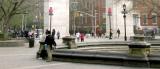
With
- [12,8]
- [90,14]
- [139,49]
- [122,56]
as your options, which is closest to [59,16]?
[12,8]

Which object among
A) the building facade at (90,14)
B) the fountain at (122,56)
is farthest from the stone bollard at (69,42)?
the building facade at (90,14)

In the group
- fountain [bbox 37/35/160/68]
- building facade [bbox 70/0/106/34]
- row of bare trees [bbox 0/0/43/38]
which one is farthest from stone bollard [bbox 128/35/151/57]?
building facade [bbox 70/0/106/34]

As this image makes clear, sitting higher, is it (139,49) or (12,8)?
(12,8)

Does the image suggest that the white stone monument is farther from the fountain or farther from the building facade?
the building facade

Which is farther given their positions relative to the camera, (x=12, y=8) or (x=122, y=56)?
(x=12, y=8)

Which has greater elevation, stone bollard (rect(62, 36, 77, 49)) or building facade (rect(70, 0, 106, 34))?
building facade (rect(70, 0, 106, 34))

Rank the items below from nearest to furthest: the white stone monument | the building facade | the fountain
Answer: the fountain < the white stone monument < the building facade

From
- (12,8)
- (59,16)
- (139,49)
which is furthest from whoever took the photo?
(59,16)

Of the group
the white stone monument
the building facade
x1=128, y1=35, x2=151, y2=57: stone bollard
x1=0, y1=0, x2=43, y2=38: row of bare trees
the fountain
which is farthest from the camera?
the building facade

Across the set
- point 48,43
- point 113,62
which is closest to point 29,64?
point 48,43

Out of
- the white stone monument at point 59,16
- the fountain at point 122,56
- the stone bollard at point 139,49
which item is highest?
the white stone monument at point 59,16

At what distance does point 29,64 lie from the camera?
2228cm

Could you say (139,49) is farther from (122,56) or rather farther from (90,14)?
(90,14)

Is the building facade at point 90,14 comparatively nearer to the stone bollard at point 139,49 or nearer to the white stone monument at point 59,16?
the white stone monument at point 59,16
